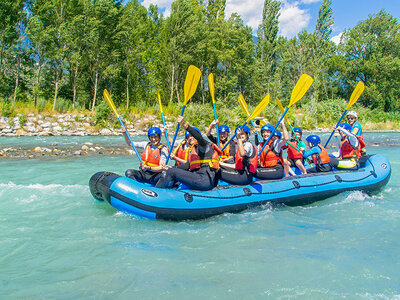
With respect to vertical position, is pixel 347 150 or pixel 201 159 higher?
pixel 347 150

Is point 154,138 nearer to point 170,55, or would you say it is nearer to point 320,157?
point 320,157

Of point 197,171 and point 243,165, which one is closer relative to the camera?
point 197,171

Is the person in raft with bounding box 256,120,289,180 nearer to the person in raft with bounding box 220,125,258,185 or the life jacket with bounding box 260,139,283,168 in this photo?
the life jacket with bounding box 260,139,283,168

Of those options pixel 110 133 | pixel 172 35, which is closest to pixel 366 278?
pixel 110 133

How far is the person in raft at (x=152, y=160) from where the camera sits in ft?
16.3

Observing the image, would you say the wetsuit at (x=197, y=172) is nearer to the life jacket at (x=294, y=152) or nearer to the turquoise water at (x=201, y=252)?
the turquoise water at (x=201, y=252)

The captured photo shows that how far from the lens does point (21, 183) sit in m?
6.77

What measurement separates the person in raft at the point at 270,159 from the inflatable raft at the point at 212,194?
16 centimetres

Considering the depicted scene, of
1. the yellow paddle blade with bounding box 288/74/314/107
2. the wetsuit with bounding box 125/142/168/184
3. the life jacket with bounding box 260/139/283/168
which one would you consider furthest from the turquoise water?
the yellow paddle blade with bounding box 288/74/314/107

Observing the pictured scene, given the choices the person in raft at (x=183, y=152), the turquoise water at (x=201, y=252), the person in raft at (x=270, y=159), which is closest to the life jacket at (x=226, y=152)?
the person in raft at (x=270, y=159)

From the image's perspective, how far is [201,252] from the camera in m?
3.65

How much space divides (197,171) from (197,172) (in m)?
0.02

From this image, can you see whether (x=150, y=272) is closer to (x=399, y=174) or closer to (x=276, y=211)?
(x=276, y=211)

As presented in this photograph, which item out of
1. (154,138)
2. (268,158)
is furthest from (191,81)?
(268,158)
